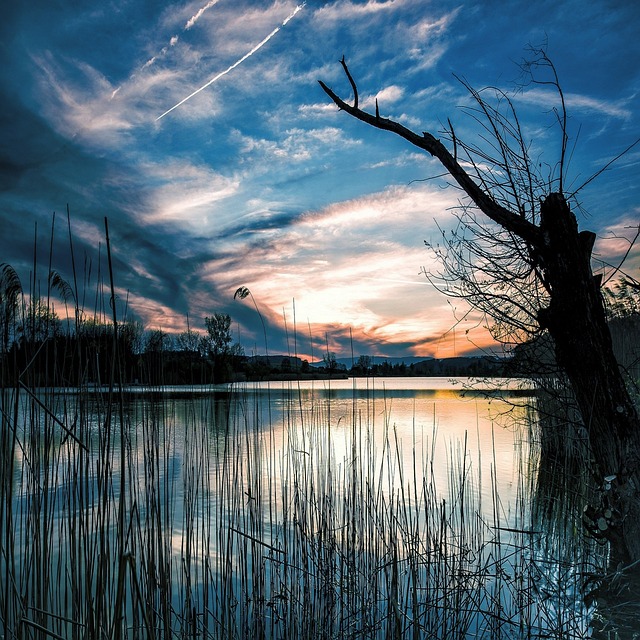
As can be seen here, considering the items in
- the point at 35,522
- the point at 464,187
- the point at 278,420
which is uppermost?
the point at 464,187

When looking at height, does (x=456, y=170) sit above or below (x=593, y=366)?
above

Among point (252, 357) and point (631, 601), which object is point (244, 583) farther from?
point (252, 357)

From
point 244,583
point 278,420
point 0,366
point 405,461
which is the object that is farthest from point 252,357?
point 278,420

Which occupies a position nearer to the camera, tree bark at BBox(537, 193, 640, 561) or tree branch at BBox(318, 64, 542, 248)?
tree bark at BBox(537, 193, 640, 561)

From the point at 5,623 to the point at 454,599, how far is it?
81.8 inches

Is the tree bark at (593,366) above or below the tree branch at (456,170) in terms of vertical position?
below

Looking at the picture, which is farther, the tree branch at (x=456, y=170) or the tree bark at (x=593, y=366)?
the tree branch at (x=456, y=170)

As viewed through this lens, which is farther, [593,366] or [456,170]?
[456,170]

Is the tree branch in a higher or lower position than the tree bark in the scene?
higher

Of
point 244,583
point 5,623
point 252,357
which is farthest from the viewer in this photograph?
point 252,357

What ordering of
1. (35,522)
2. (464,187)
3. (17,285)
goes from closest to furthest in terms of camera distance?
(35,522)
(17,285)
(464,187)

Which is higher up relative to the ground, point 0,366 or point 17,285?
point 17,285

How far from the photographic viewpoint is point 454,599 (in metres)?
2.67

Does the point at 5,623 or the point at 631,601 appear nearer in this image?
the point at 5,623
